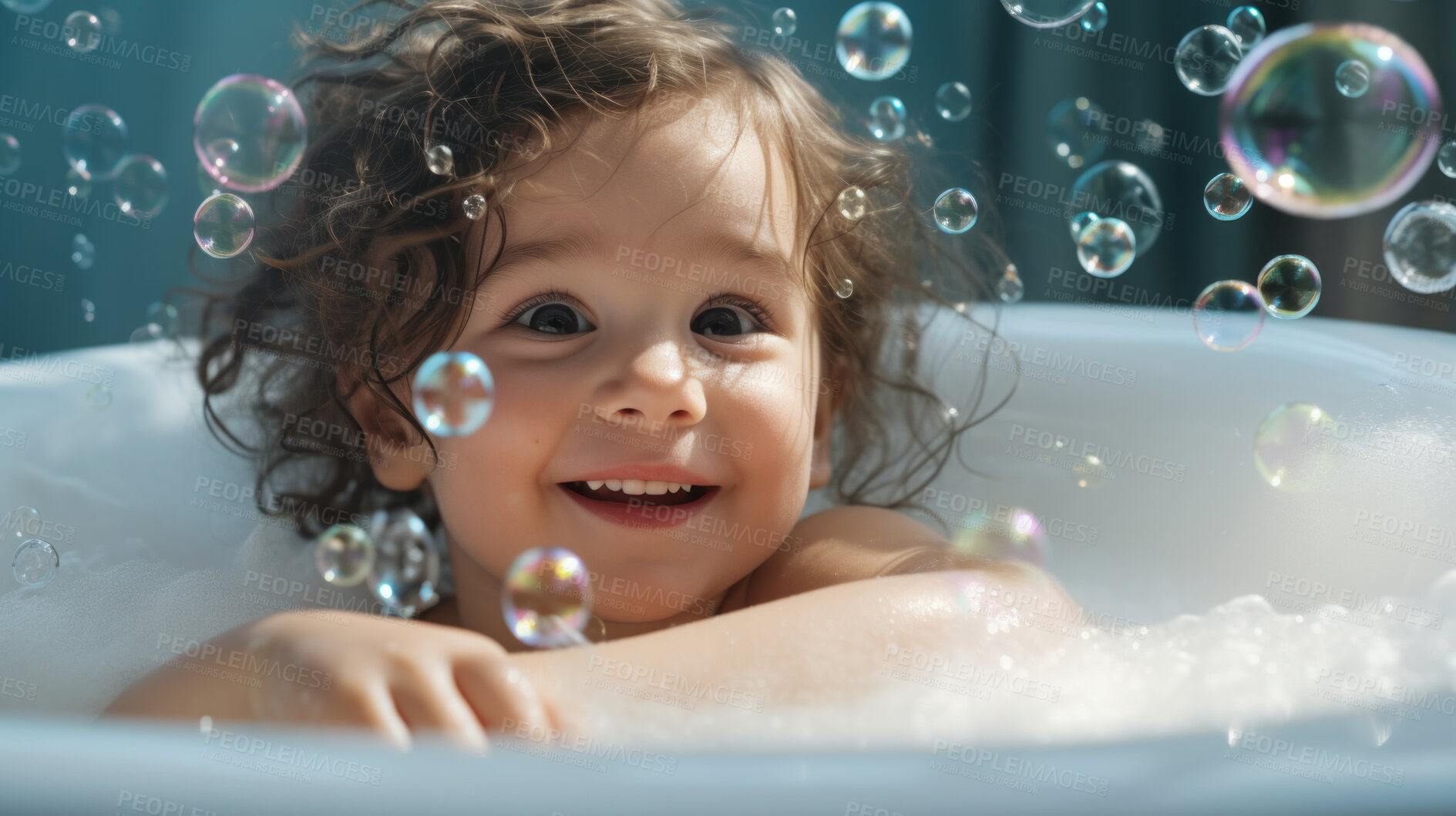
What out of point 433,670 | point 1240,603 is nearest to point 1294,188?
point 1240,603

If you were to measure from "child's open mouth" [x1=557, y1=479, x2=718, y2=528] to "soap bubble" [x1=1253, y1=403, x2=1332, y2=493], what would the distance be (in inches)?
23.0

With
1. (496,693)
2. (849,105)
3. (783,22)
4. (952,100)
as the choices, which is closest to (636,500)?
(496,693)

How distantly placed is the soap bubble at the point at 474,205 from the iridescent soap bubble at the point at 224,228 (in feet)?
1.01

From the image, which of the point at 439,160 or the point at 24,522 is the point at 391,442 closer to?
the point at 439,160

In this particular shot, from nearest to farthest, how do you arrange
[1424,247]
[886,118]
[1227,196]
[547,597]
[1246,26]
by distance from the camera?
[547,597]
[1424,247]
[1227,196]
[886,118]
[1246,26]

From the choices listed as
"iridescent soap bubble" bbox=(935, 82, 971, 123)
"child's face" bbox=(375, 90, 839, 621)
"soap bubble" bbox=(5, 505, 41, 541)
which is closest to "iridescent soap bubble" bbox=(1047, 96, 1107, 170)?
"iridescent soap bubble" bbox=(935, 82, 971, 123)

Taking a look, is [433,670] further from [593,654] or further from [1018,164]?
[1018,164]

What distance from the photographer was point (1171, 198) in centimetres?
266

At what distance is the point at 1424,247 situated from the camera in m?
1.04

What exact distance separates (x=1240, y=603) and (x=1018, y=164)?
2119 mm

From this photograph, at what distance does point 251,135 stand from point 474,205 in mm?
289

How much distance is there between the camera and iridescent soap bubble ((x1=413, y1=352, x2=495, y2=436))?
0.85 meters

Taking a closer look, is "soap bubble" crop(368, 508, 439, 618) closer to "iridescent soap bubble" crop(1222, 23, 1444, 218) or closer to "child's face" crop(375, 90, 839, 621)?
"child's face" crop(375, 90, 839, 621)

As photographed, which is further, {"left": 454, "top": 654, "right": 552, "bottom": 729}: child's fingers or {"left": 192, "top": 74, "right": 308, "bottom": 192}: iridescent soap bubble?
{"left": 192, "top": 74, "right": 308, "bottom": 192}: iridescent soap bubble
